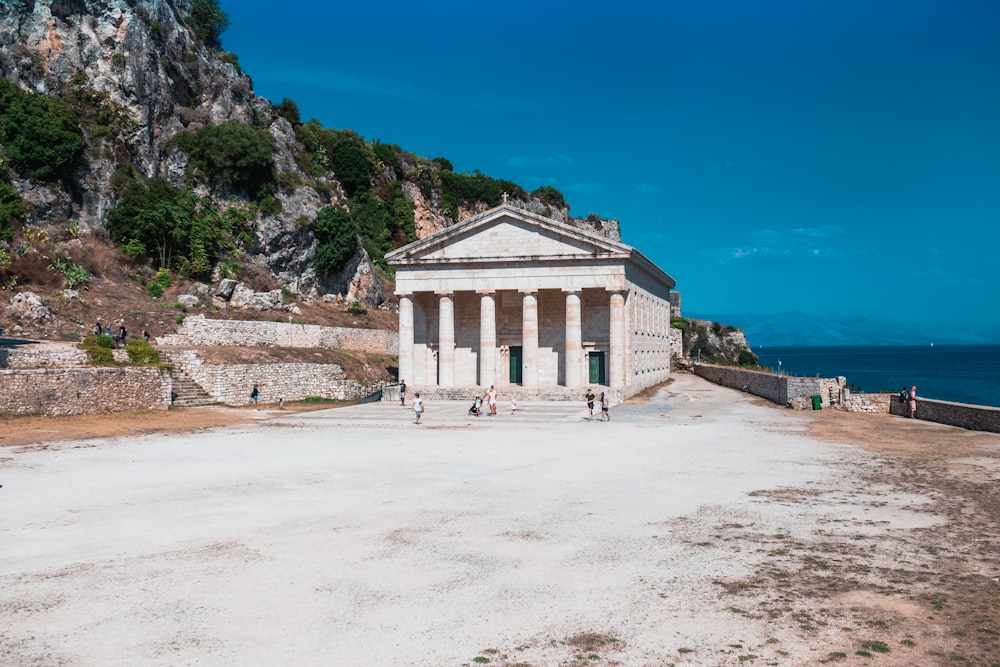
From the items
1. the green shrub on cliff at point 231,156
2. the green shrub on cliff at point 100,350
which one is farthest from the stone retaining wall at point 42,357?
the green shrub on cliff at point 231,156

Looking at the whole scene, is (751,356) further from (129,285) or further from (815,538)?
(815,538)

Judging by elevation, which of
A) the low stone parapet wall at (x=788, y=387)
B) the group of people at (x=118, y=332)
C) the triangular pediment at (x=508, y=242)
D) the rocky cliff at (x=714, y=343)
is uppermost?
the triangular pediment at (x=508, y=242)

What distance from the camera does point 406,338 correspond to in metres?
46.6

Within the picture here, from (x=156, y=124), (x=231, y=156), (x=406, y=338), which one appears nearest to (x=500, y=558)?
(x=406, y=338)

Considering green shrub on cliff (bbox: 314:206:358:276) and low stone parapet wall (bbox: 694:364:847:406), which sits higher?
green shrub on cliff (bbox: 314:206:358:276)

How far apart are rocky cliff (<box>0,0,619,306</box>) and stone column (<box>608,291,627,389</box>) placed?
35.7 meters

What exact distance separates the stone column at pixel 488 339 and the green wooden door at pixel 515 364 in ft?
8.69

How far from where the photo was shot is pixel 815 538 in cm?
1197

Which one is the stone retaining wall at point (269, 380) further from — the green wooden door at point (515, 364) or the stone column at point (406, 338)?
the green wooden door at point (515, 364)

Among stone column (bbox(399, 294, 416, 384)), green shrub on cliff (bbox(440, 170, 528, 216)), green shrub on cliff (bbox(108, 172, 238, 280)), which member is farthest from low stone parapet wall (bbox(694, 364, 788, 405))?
green shrub on cliff (bbox(440, 170, 528, 216))

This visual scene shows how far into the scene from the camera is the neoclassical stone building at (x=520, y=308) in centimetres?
4356

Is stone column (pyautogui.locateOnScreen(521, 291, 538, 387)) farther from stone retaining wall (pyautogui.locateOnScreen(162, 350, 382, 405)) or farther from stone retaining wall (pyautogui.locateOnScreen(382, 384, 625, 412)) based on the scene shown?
stone retaining wall (pyautogui.locateOnScreen(162, 350, 382, 405))

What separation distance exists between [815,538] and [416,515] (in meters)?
7.27

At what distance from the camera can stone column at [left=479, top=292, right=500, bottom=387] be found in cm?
4500
